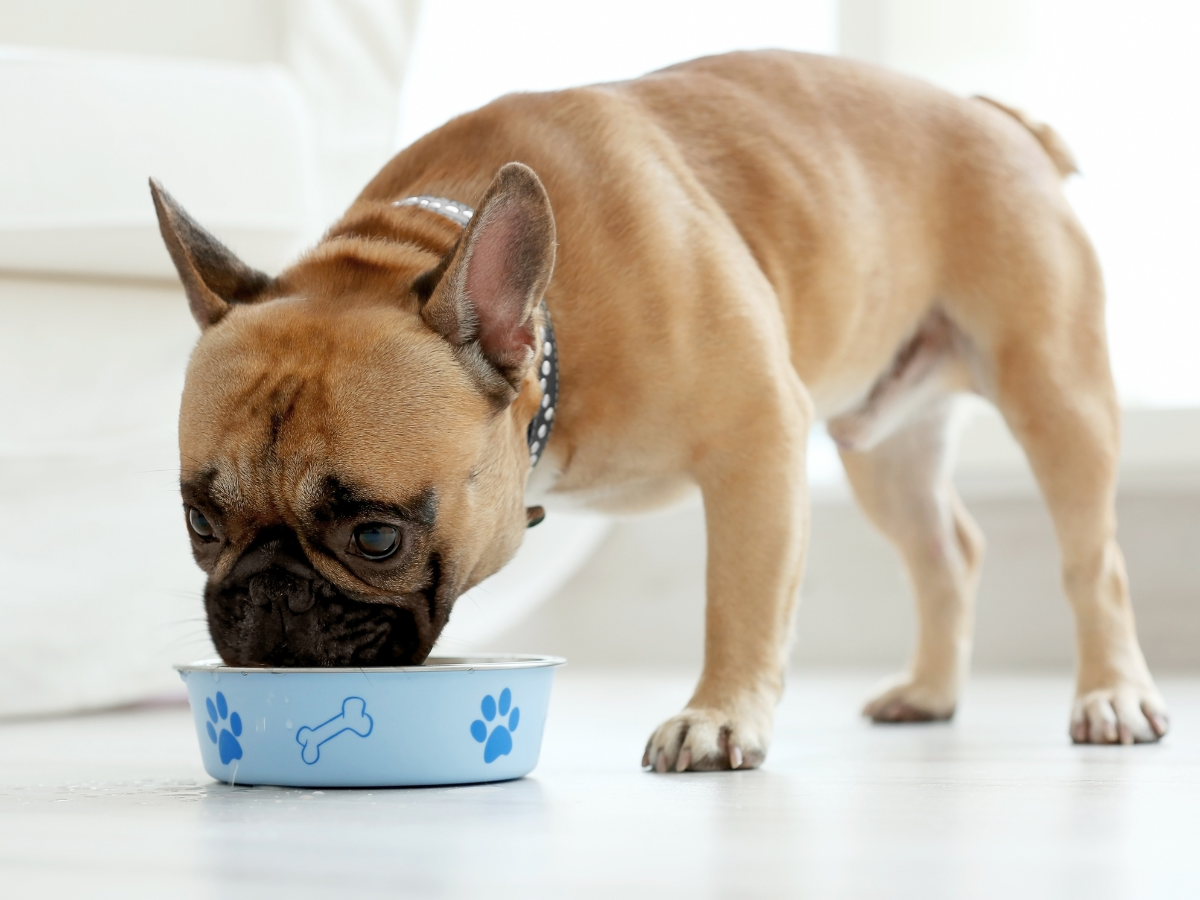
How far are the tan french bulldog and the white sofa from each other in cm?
59

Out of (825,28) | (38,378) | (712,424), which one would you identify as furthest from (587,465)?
(825,28)

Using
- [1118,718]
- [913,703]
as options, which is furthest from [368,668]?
[913,703]

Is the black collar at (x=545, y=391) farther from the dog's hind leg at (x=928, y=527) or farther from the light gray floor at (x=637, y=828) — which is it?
the dog's hind leg at (x=928, y=527)

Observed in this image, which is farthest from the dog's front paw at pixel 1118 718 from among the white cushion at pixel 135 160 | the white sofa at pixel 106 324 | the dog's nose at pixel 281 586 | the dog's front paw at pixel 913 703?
the white cushion at pixel 135 160

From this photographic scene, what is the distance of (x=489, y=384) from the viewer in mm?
1630

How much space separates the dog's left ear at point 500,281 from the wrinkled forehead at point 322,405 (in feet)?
0.12

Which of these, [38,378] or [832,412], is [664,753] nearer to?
[832,412]

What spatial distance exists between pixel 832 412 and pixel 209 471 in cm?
137

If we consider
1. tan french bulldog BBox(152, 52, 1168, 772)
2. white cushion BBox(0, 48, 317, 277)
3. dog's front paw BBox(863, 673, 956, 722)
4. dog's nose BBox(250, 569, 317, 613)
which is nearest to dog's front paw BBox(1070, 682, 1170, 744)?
tan french bulldog BBox(152, 52, 1168, 772)

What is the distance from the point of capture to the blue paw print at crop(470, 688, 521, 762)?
1.57 m

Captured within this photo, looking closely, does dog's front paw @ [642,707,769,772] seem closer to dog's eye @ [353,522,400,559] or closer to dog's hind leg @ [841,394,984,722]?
dog's eye @ [353,522,400,559]

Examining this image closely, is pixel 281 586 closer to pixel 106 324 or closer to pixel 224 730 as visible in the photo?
pixel 224 730

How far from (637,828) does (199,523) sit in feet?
1.98

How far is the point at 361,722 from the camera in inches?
59.9
